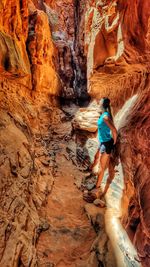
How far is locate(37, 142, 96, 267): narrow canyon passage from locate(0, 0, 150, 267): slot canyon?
2cm

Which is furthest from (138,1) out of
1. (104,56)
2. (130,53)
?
(104,56)

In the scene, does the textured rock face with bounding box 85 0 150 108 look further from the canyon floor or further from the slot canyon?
the canyon floor

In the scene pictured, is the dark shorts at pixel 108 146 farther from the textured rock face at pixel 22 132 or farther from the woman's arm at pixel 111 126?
the textured rock face at pixel 22 132

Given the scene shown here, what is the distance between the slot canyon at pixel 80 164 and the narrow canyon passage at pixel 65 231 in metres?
0.02

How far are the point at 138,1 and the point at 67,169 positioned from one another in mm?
4534

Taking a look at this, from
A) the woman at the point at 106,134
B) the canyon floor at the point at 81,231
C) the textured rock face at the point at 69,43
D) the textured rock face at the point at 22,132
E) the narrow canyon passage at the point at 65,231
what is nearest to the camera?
the textured rock face at the point at 22,132

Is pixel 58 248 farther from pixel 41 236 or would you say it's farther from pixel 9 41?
pixel 9 41

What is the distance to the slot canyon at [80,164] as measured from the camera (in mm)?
3199

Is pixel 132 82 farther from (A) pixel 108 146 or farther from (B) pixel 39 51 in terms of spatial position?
(B) pixel 39 51

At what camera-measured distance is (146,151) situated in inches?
133

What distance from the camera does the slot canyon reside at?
3.20 m

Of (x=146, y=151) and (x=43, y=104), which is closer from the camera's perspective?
(x=146, y=151)

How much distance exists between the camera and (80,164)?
6547 millimetres

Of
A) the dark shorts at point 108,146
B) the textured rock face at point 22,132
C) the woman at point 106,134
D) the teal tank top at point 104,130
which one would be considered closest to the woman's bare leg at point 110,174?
the woman at point 106,134
